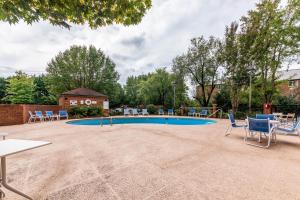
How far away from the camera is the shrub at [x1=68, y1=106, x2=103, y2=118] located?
44.2 ft

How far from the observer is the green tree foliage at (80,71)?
2319 centimetres

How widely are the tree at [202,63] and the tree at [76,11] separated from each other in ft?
54.3

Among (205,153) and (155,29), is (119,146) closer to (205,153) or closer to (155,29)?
(205,153)

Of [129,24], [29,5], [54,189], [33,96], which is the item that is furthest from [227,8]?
[33,96]

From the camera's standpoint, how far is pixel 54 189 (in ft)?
6.51

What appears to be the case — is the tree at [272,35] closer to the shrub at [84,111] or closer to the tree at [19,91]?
the shrub at [84,111]

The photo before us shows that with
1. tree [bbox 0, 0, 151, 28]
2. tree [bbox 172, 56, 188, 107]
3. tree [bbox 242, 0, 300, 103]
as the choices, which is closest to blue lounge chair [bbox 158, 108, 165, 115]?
tree [bbox 172, 56, 188, 107]

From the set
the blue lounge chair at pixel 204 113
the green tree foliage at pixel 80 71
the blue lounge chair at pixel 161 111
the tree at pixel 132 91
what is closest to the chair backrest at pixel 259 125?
the blue lounge chair at pixel 204 113

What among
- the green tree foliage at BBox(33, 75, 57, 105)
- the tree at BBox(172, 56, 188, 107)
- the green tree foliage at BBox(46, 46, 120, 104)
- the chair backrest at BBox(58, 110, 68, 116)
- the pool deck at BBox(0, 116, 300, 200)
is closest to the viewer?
the pool deck at BBox(0, 116, 300, 200)

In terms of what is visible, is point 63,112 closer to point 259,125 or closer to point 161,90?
point 161,90

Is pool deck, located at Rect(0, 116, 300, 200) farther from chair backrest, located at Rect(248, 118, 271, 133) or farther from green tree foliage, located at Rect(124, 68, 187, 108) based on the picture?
green tree foliage, located at Rect(124, 68, 187, 108)

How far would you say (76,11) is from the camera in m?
2.64

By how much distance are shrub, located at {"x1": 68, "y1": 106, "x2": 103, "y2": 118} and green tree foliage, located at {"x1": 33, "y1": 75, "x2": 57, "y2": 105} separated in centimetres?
1390

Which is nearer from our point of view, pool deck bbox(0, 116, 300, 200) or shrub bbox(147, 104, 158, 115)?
pool deck bbox(0, 116, 300, 200)
